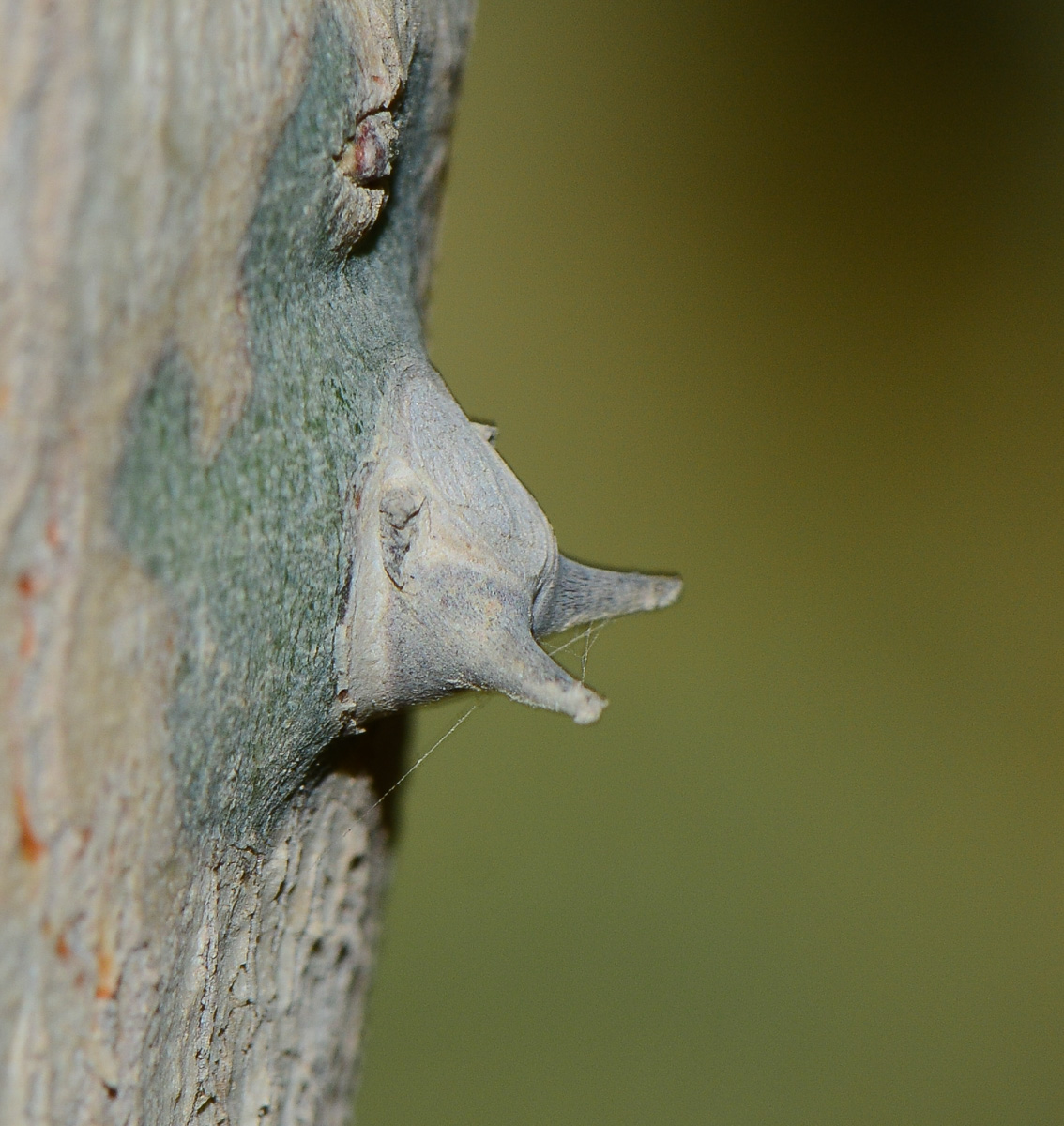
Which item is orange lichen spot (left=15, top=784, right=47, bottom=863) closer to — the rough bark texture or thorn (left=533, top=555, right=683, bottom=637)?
the rough bark texture

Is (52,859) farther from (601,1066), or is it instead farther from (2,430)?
(601,1066)

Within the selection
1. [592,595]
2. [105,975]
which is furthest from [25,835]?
[592,595]

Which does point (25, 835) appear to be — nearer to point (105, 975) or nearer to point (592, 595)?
point (105, 975)

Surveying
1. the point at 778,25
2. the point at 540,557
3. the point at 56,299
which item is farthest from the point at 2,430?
the point at 778,25

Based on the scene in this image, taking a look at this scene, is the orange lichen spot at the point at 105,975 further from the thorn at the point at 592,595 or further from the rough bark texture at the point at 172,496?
the thorn at the point at 592,595

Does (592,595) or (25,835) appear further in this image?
(592,595)
